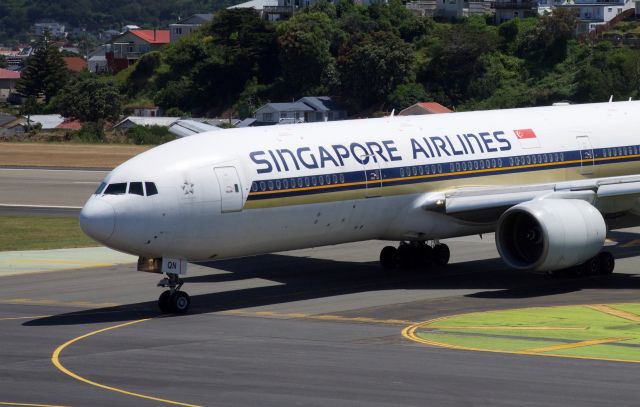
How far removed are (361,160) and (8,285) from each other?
489 inches

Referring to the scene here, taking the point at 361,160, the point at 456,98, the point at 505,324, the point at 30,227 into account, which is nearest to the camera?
the point at 505,324

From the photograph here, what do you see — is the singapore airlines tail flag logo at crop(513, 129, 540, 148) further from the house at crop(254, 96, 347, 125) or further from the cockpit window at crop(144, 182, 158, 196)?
the house at crop(254, 96, 347, 125)

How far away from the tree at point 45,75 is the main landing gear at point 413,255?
486ft

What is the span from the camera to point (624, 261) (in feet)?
149

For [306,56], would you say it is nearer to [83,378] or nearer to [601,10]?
[601,10]

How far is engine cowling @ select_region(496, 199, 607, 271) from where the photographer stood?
3753cm

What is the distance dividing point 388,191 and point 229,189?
5.94m

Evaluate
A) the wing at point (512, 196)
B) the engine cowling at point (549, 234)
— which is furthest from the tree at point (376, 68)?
the engine cowling at point (549, 234)

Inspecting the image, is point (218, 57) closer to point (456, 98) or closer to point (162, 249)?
point (456, 98)

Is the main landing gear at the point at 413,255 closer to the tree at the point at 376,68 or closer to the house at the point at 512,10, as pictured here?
the tree at the point at 376,68

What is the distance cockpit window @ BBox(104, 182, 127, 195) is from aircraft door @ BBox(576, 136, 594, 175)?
17.1 meters

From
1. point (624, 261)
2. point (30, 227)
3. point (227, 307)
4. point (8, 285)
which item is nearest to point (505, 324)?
point (227, 307)

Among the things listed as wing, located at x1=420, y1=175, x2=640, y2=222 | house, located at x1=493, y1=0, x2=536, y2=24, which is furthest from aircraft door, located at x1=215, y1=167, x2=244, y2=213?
house, located at x1=493, y1=0, x2=536, y2=24

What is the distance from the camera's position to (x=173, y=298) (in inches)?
1391
